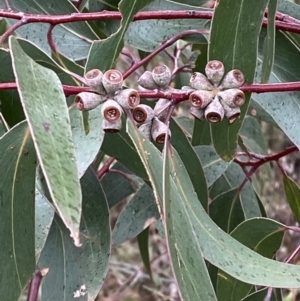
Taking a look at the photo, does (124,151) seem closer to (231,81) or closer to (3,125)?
(3,125)

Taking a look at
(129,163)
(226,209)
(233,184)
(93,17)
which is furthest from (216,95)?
(233,184)

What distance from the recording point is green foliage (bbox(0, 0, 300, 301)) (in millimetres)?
569

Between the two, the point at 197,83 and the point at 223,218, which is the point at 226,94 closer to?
the point at 197,83

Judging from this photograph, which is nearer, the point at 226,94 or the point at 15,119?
the point at 226,94

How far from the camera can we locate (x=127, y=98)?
613 millimetres

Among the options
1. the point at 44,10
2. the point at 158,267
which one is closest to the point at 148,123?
the point at 44,10

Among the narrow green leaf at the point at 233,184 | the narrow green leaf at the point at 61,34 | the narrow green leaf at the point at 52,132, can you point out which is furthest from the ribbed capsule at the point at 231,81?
the narrow green leaf at the point at 233,184

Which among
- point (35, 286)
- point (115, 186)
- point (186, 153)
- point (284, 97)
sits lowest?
point (35, 286)

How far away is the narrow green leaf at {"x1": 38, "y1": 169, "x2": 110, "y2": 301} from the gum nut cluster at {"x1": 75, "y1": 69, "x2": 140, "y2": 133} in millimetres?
409

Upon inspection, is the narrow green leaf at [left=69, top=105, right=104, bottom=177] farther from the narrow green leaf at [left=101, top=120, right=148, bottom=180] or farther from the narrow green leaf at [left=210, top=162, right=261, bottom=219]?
the narrow green leaf at [left=210, top=162, right=261, bottom=219]

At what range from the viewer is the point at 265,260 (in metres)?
0.67

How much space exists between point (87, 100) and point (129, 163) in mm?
364

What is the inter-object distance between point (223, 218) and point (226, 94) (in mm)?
566

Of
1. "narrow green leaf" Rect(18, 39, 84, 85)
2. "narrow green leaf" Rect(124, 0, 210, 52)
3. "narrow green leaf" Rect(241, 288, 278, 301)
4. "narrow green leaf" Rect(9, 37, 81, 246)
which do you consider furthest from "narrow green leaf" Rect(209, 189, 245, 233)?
"narrow green leaf" Rect(9, 37, 81, 246)
